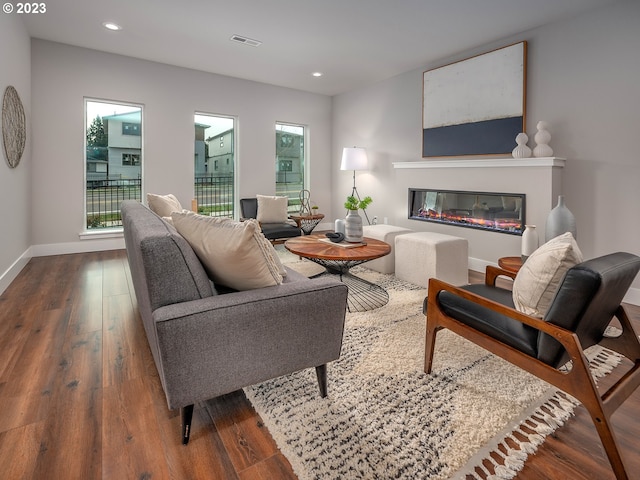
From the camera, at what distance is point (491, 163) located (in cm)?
417

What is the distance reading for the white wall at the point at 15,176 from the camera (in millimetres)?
3307

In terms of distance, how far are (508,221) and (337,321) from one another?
325cm

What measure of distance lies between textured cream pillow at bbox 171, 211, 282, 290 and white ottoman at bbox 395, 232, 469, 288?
2.19 meters

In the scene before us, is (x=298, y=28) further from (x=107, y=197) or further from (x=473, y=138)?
(x=107, y=197)

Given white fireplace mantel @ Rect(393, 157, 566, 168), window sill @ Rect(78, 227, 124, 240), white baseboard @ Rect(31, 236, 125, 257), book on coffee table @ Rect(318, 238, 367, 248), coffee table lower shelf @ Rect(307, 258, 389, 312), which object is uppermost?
white fireplace mantel @ Rect(393, 157, 566, 168)

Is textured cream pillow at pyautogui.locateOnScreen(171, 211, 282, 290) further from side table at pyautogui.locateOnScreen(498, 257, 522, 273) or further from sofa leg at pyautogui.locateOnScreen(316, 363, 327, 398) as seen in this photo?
side table at pyautogui.locateOnScreen(498, 257, 522, 273)

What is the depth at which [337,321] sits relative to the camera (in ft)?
5.64

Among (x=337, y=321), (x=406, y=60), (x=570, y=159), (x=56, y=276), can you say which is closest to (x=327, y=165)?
(x=406, y=60)

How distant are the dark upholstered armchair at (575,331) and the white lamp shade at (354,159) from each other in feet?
14.1

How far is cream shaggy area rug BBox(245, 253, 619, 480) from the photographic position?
1.38m

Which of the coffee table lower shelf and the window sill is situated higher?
the window sill

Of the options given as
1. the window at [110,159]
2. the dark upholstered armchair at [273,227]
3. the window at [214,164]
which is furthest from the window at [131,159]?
the dark upholstered armchair at [273,227]

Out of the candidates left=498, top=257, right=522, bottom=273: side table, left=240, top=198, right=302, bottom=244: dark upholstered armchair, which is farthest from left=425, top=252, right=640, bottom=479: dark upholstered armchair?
left=240, top=198, right=302, bottom=244: dark upholstered armchair

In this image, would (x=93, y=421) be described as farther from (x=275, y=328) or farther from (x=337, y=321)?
(x=337, y=321)
